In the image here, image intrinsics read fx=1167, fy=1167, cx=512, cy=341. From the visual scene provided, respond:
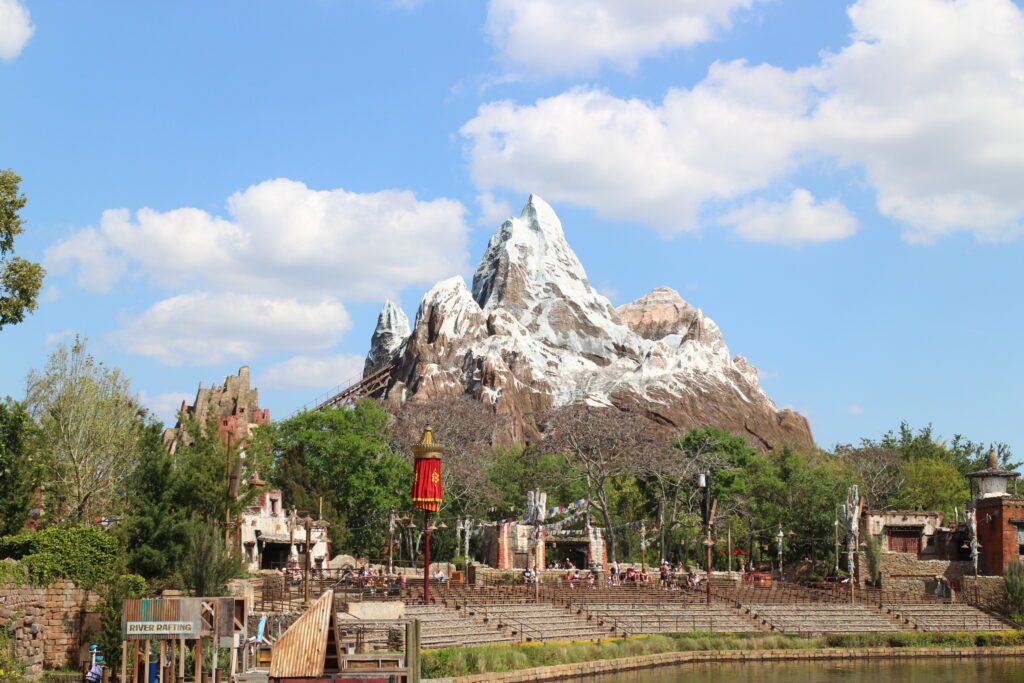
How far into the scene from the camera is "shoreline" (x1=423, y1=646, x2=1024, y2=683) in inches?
1389

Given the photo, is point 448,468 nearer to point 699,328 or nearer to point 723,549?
point 723,549


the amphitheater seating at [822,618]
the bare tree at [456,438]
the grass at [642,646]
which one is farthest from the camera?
the bare tree at [456,438]

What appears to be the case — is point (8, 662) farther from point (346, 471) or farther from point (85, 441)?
point (346, 471)

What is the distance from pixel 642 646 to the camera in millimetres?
41938

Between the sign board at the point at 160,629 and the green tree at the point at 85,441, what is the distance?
23725 millimetres

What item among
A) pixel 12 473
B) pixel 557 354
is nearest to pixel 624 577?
pixel 12 473

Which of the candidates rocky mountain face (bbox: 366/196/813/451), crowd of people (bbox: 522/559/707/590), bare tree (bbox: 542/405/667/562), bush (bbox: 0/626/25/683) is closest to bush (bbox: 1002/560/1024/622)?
crowd of people (bbox: 522/559/707/590)

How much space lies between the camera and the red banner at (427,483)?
45.0 metres

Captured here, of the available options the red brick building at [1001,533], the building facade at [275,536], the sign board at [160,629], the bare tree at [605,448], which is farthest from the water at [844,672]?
the bare tree at [605,448]

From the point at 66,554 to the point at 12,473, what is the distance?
17.3 feet

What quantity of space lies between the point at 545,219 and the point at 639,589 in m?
107

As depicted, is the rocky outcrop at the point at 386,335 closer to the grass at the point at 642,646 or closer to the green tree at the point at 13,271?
the grass at the point at 642,646

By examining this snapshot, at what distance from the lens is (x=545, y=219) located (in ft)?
513

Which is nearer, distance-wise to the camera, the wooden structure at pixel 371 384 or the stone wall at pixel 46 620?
the stone wall at pixel 46 620
